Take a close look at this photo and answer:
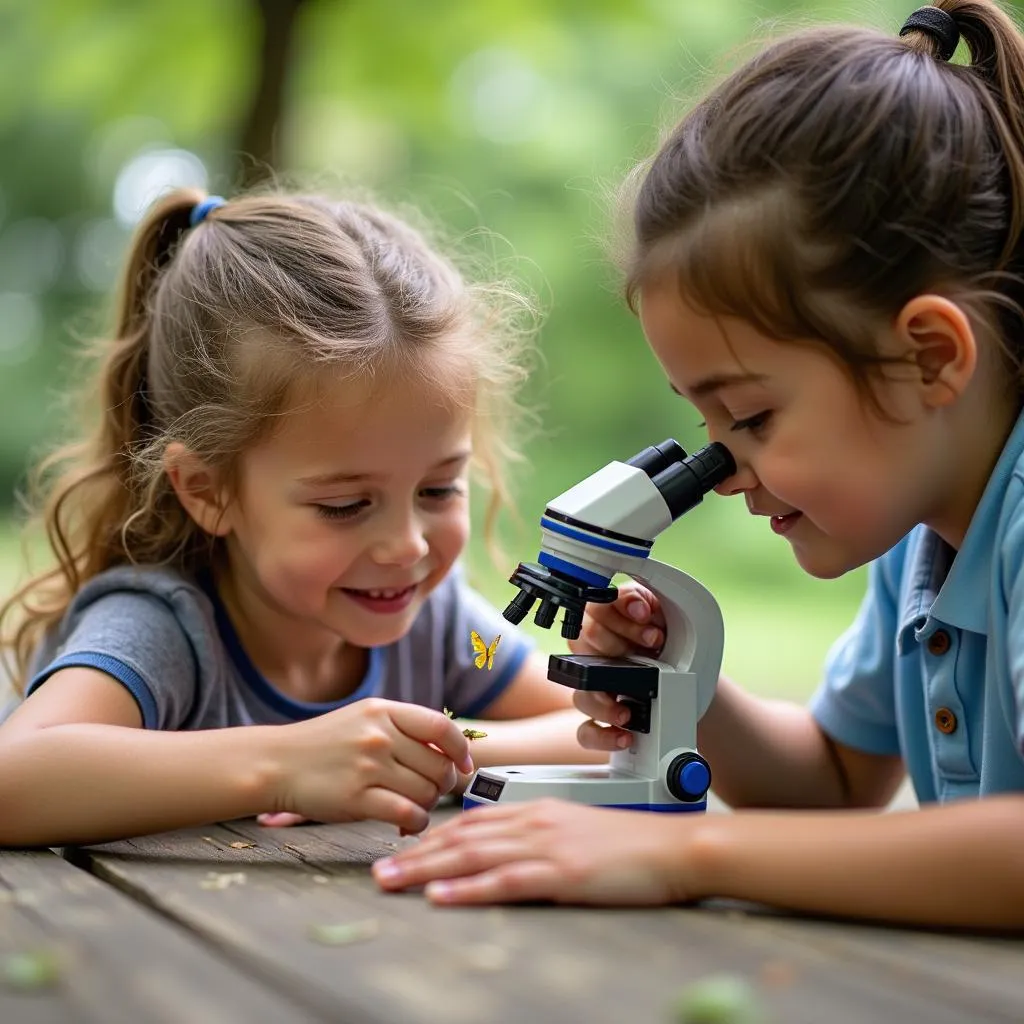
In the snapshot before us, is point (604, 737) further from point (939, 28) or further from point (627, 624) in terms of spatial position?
point (939, 28)

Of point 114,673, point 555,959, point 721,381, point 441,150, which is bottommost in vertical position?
point 555,959

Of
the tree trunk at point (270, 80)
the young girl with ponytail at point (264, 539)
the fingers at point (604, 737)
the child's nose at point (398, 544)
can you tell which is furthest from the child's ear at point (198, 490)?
the tree trunk at point (270, 80)

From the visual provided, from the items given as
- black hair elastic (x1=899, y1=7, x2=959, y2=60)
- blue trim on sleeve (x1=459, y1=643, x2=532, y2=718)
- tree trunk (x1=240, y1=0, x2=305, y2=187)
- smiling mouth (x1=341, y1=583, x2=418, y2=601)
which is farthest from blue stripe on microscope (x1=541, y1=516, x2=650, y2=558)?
tree trunk (x1=240, y1=0, x2=305, y2=187)

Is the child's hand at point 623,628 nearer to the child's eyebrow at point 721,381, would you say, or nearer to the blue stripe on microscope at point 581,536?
the blue stripe on microscope at point 581,536

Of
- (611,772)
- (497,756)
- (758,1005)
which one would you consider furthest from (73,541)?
(758,1005)

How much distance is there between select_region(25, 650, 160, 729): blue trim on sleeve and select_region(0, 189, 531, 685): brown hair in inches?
14.3

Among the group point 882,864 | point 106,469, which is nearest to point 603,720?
point 882,864

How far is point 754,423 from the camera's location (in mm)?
2023

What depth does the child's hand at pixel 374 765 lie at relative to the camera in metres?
2.02

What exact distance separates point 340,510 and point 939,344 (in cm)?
114

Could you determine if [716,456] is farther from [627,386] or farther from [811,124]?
[627,386]

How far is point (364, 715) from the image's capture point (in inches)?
81.4

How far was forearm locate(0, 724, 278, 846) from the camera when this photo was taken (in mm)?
2082

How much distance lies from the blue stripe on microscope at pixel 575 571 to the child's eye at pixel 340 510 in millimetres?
691
